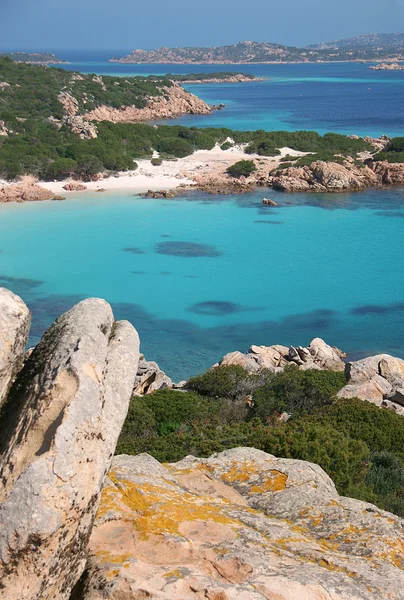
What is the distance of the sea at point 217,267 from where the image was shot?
23922mm

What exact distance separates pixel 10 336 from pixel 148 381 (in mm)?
12099

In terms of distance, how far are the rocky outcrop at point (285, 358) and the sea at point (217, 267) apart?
1.75 m

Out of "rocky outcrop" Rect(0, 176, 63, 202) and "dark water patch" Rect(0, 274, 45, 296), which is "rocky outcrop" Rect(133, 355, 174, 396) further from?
"rocky outcrop" Rect(0, 176, 63, 202)

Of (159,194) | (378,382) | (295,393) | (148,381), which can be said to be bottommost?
(148,381)

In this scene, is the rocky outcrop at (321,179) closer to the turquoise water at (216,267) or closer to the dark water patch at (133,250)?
the turquoise water at (216,267)

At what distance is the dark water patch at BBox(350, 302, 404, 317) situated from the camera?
84.6ft

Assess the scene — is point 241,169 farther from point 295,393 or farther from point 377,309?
point 295,393

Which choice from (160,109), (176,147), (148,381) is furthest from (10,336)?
(160,109)

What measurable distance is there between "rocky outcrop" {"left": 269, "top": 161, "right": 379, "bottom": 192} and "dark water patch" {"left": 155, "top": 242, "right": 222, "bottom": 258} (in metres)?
15.1

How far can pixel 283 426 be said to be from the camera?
36.3ft

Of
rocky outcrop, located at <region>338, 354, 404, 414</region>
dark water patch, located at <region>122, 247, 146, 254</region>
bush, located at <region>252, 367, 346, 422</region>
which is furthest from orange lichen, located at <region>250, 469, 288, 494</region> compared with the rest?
dark water patch, located at <region>122, 247, 146, 254</region>

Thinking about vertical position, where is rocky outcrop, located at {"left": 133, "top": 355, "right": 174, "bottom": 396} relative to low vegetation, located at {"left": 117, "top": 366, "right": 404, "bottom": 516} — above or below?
below

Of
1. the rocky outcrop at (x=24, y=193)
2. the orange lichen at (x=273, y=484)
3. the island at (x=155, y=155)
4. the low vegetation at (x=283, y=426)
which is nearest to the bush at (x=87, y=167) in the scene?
the island at (x=155, y=155)

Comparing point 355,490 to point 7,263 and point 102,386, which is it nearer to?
point 102,386
